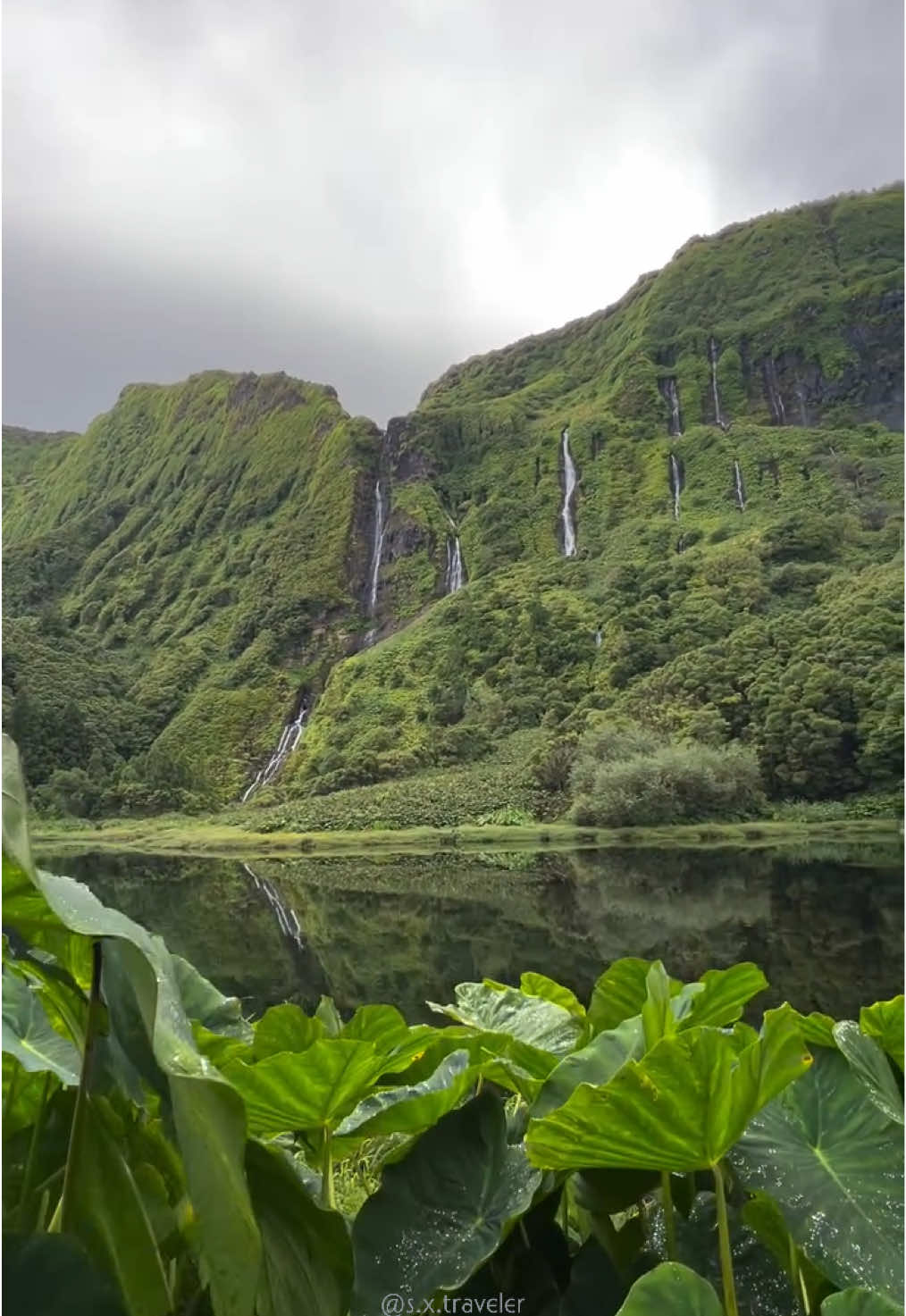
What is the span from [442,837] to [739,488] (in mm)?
25884

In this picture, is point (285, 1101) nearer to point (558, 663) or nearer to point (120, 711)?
point (558, 663)

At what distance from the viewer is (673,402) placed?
5328cm

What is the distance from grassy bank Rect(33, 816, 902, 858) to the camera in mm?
24812

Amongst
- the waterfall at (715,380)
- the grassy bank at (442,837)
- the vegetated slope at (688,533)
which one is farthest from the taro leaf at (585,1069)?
the waterfall at (715,380)

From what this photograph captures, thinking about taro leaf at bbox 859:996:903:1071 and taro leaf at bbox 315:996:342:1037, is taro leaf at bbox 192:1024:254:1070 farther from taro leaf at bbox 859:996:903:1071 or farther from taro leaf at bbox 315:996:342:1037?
taro leaf at bbox 859:996:903:1071

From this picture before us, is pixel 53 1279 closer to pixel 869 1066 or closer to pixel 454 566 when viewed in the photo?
pixel 869 1066

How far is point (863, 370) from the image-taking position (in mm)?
50625

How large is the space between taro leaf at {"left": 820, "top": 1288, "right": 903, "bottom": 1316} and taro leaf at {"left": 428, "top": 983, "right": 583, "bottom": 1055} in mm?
181

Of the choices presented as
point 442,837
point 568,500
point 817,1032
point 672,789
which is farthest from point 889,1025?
point 568,500

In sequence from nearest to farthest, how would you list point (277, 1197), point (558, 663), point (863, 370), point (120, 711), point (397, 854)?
point (277, 1197)
point (397, 854)
point (558, 663)
point (120, 711)
point (863, 370)

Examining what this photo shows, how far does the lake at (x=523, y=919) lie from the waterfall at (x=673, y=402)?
32.6 meters

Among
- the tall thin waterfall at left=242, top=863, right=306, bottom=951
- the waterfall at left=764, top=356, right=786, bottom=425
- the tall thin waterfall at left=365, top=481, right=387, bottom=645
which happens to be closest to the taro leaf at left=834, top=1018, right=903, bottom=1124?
the tall thin waterfall at left=242, top=863, right=306, bottom=951

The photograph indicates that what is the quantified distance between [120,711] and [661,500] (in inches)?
1061

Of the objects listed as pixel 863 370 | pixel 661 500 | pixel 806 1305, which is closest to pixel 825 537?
pixel 661 500
